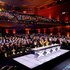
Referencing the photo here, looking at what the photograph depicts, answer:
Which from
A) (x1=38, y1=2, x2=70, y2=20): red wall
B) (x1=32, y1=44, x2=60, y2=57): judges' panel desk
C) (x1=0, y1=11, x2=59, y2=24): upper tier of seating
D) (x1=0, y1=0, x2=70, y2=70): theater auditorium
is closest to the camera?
(x1=0, y1=0, x2=70, y2=70): theater auditorium

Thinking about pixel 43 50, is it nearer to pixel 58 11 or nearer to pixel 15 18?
pixel 15 18

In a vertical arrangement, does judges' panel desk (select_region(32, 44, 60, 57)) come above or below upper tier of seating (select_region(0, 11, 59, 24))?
below

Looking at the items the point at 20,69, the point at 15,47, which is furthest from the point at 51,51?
the point at 20,69

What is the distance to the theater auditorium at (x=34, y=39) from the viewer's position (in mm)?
4543

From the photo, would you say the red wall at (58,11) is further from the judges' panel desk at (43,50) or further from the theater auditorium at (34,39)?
the judges' panel desk at (43,50)

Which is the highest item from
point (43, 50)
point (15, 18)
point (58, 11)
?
point (58, 11)

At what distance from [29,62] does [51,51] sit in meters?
1.97

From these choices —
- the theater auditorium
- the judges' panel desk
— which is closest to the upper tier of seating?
the theater auditorium

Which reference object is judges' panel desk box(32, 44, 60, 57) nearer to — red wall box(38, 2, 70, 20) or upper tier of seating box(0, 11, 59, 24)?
upper tier of seating box(0, 11, 59, 24)

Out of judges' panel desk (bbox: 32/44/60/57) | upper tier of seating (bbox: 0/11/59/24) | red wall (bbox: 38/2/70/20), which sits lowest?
judges' panel desk (bbox: 32/44/60/57)

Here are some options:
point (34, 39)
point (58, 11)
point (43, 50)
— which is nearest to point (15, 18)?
point (34, 39)

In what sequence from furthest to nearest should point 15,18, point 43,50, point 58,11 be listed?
1. point 58,11
2. point 15,18
3. point 43,50

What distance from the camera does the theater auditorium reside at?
454 centimetres

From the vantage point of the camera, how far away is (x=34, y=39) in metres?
8.55
